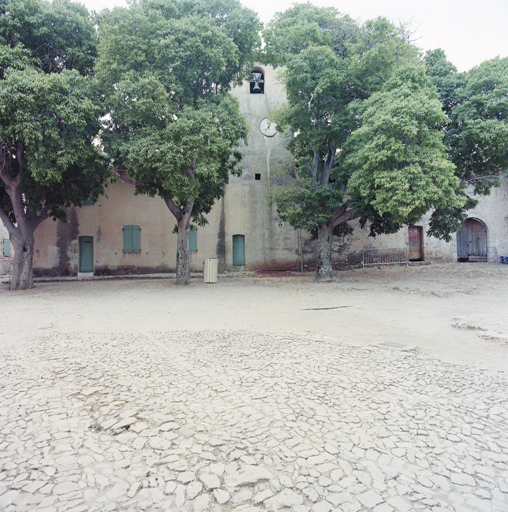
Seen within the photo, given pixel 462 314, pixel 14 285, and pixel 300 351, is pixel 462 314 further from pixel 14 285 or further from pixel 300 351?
pixel 14 285

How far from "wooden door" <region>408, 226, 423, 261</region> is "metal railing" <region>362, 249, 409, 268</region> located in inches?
30.2

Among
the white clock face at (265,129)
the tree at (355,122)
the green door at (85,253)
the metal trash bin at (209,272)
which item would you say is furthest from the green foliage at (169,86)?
the green door at (85,253)

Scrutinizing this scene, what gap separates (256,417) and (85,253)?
17723 millimetres

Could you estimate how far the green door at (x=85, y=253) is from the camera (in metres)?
18.3

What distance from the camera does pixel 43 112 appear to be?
10.6 meters

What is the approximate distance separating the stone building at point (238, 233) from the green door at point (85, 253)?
0.05m

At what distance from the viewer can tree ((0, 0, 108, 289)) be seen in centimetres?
1006

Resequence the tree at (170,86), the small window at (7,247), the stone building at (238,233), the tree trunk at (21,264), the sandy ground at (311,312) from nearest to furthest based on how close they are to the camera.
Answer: the sandy ground at (311,312) → the tree at (170,86) → the tree trunk at (21,264) → the stone building at (238,233) → the small window at (7,247)

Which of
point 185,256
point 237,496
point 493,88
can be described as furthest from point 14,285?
point 493,88

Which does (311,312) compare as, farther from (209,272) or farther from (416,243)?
(416,243)

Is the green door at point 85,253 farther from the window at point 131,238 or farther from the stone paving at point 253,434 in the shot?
the stone paving at point 253,434

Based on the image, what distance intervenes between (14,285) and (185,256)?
6532 mm

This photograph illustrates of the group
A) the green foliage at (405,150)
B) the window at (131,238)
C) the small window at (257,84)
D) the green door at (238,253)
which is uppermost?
the small window at (257,84)

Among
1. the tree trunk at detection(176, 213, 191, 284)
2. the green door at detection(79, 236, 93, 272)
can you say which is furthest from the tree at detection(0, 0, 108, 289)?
the green door at detection(79, 236, 93, 272)
